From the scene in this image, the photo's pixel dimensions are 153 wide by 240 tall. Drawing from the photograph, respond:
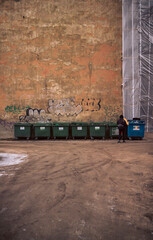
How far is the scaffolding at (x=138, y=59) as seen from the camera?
38.5ft

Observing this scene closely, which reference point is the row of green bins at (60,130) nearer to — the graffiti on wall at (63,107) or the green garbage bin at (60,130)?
the green garbage bin at (60,130)

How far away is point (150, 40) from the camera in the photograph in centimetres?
1188

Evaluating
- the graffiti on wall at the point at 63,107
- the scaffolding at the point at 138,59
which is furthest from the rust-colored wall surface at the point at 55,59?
the scaffolding at the point at 138,59

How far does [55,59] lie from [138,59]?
17.9ft

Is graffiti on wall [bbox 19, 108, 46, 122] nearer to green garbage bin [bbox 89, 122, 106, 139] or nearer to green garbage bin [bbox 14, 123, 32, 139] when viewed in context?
green garbage bin [bbox 14, 123, 32, 139]

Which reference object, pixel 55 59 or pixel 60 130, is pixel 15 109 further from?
pixel 55 59

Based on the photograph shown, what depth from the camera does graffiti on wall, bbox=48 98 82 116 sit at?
1234cm

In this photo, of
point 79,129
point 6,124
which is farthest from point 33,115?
point 79,129

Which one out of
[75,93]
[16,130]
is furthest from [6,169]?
[75,93]

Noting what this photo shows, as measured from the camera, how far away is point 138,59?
11.9m

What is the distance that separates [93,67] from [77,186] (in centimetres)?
1045

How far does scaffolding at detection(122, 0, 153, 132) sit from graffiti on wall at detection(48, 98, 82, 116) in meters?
3.29

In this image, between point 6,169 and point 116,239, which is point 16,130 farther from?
point 116,239

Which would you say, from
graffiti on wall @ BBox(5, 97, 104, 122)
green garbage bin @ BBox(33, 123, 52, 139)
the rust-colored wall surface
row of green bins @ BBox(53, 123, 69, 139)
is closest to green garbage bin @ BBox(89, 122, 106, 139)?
row of green bins @ BBox(53, 123, 69, 139)
